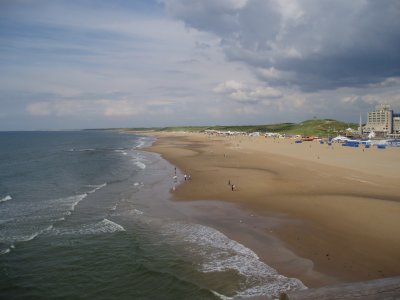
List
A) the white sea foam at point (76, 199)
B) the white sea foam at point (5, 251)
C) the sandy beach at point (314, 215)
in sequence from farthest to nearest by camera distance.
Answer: the white sea foam at point (76, 199) → the white sea foam at point (5, 251) → the sandy beach at point (314, 215)

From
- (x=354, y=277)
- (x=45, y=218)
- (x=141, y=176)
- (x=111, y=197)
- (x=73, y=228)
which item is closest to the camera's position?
(x=354, y=277)

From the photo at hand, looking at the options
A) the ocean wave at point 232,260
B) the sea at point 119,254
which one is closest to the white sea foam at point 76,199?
the sea at point 119,254

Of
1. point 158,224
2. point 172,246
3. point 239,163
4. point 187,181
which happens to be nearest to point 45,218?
point 158,224

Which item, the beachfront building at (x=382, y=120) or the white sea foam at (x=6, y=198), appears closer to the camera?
the white sea foam at (x=6, y=198)

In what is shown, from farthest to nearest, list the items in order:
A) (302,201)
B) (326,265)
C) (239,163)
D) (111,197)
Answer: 1. (239,163)
2. (111,197)
3. (302,201)
4. (326,265)

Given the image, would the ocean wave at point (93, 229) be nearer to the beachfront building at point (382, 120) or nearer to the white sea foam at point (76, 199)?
the white sea foam at point (76, 199)

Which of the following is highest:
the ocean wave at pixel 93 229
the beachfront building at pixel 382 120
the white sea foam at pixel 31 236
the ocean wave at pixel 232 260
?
the beachfront building at pixel 382 120

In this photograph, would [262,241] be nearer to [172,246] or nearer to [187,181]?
[172,246]
